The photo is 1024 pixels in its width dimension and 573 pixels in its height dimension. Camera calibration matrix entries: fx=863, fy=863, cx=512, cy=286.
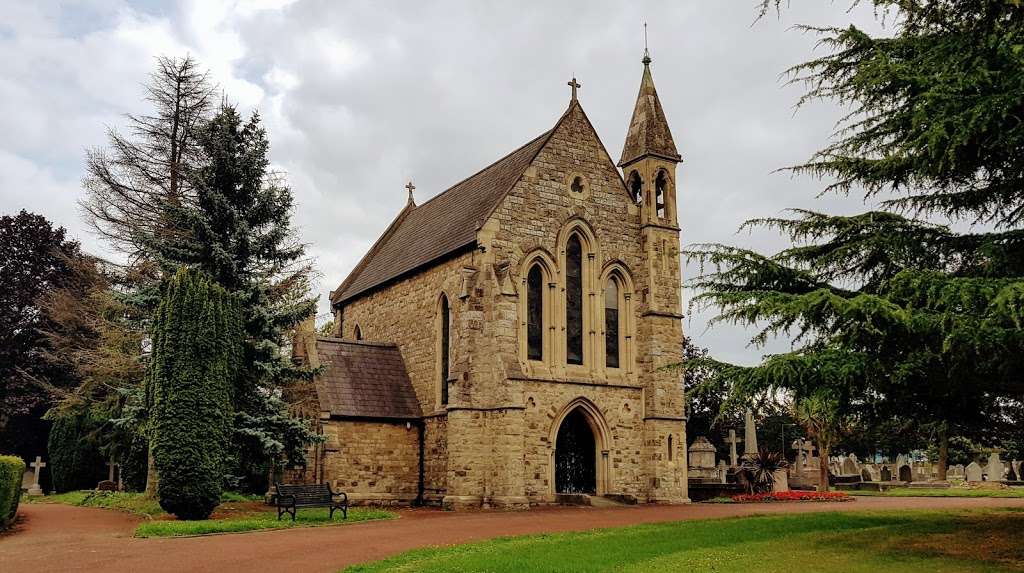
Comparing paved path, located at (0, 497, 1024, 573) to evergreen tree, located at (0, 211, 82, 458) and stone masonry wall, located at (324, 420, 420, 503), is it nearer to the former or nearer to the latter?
stone masonry wall, located at (324, 420, 420, 503)

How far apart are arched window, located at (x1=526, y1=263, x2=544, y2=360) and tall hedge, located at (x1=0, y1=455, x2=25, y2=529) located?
1325 cm

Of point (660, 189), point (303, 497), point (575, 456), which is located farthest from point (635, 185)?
point (303, 497)

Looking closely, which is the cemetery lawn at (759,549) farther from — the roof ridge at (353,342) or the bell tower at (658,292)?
the roof ridge at (353,342)

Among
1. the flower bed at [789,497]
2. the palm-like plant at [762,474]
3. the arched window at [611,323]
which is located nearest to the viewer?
the flower bed at [789,497]

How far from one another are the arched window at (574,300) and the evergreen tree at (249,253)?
7.85 meters

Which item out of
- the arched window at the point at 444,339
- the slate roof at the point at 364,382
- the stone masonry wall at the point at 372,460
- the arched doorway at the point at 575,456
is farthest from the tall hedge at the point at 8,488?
the arched doorway at the point at 575,456

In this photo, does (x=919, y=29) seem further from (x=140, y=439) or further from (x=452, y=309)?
(x=140, y=439)

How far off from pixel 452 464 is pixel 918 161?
15863 mm

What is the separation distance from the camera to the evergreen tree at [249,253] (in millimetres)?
22328

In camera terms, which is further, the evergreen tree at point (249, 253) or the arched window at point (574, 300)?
the arched window at point (574, 300)

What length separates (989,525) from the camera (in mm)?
14633

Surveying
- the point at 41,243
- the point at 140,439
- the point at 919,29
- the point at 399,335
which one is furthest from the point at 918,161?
the point at 41,243

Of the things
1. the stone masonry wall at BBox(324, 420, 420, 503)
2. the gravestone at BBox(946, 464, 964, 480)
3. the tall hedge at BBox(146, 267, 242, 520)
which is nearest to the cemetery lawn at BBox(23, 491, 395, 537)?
the tall hedge at BBox(146, 267, 242, 520)

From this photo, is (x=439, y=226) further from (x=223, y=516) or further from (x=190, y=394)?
(x=223, y=516)
